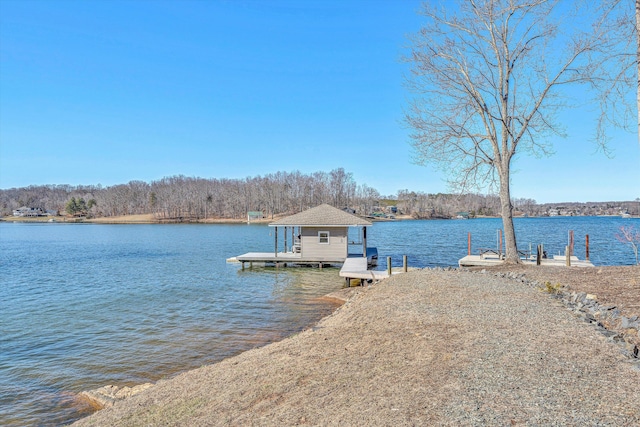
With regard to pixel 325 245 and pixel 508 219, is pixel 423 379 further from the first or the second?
pixel 325 245

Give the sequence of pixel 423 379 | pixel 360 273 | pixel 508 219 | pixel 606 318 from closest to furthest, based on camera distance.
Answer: pixel 423 379 → pixel 606 318 → pixel 508 219 → pixel 360 273

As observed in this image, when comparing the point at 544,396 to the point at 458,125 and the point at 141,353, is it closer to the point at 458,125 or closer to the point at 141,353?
the point at 141,353

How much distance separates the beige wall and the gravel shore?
1519 cm

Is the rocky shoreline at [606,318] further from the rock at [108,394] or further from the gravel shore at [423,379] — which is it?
the rock at [108,394]

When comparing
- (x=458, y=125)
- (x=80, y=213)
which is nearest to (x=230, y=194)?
(x=80, y=213)

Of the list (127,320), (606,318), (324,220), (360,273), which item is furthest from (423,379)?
(324,220)

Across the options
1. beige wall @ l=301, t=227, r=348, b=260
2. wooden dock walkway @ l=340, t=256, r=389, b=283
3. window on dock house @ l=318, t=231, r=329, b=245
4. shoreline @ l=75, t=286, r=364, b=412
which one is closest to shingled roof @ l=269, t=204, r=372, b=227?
beige wall @ l=301, t=227, r=348, b=260

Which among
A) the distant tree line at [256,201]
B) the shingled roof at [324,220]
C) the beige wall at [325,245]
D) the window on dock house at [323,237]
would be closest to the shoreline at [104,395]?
the shingled roof at [324,220]

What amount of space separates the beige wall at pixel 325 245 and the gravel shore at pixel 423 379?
15192mm

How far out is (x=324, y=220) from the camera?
2353 centimetres

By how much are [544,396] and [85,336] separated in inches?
459

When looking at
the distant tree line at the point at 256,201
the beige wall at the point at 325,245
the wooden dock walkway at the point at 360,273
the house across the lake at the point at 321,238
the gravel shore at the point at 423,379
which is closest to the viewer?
the gravel shore at the point at 423,379

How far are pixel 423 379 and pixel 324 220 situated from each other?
18627 mm

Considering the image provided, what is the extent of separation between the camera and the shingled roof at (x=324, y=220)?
23062mm
